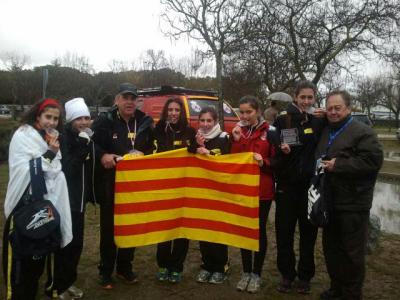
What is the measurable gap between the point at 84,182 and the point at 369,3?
12.6 meters

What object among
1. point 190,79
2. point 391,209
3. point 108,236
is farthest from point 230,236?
point 190,79

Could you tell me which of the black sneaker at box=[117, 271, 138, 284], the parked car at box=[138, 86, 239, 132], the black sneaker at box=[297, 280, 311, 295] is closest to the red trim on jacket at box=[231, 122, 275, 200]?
the black sneaker at box=[297, 280, 311, 295]

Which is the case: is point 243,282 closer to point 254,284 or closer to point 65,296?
point 254,284

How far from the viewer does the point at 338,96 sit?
156 inches

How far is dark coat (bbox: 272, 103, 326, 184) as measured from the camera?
13.7 ft

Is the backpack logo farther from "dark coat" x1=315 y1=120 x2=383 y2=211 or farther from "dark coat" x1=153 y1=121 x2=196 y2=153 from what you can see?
"dark coat" x1=315 y1=120 x2=383 y2=211

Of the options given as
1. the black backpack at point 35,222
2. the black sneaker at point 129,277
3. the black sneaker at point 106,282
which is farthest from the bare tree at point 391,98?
the black backpack at point 35,222

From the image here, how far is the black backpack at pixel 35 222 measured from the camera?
3.19 metres

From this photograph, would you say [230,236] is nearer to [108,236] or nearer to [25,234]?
[108,236]

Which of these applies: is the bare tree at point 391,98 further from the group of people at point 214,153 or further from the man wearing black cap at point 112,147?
the man wearing black cap at point 112,147

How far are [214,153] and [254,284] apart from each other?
1.45 m

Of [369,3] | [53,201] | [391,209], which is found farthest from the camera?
[369,3]

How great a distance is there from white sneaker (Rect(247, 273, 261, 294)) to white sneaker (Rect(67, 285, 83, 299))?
5.64ft

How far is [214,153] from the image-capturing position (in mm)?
4500
